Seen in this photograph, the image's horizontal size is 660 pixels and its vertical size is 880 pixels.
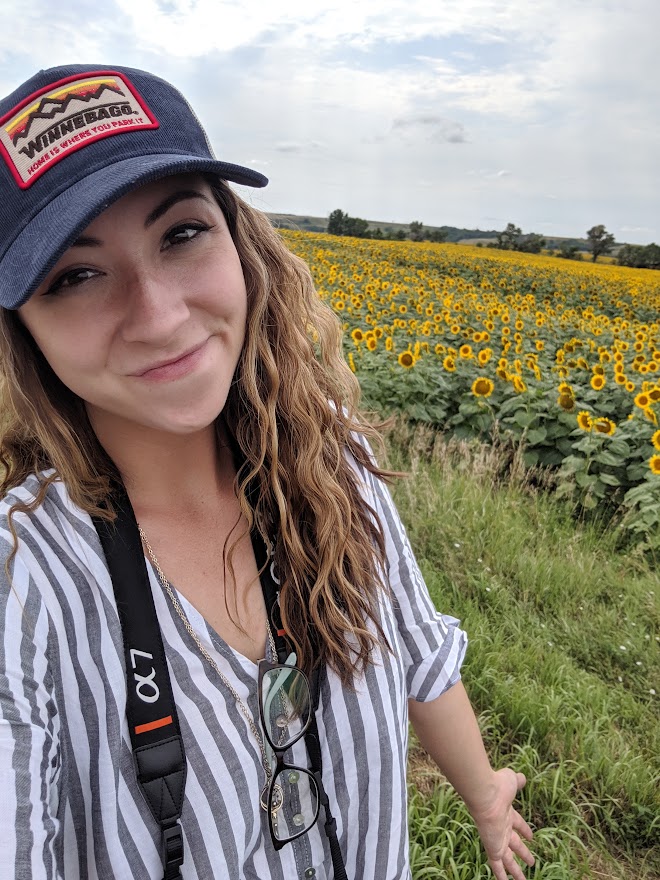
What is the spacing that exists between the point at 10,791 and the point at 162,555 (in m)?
0.37

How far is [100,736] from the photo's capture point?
2.82ft

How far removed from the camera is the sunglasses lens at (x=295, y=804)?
103 centimetres

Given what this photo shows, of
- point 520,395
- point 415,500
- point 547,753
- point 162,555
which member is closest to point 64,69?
point 162,555

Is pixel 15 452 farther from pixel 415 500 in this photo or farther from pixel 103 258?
pixel 415 500

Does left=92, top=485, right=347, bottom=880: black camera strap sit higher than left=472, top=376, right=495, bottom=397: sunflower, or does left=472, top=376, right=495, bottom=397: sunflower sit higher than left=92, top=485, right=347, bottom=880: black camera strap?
left=92, top=485, right=347, bottom=880: black camera strap

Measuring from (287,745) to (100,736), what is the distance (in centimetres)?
30

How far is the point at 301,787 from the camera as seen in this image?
3.51 ft

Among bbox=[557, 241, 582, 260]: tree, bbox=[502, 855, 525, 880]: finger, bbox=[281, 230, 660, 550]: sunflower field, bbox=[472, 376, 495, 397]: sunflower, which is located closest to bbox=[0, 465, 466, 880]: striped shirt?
bbox=[502, 855, 525, 880]: finger

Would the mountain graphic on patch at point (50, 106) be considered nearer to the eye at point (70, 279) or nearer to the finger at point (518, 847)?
the eye at point (70, 279)

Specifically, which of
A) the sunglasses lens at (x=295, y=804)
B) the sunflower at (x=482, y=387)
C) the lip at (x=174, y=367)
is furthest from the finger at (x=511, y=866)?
the sunflower at (x=482, y=387)

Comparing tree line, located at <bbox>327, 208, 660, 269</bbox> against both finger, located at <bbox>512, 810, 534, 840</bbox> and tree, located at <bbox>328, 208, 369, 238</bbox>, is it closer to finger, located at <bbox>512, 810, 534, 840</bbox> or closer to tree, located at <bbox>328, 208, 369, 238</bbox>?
tree, located at <bbox>328, 208, 369, 238</bbox>

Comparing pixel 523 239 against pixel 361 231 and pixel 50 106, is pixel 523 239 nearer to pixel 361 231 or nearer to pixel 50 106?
pixel 361 231

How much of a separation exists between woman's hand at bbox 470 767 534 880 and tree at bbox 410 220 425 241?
110 feet

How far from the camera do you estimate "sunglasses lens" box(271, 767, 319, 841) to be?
3.39ft
